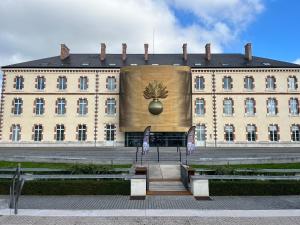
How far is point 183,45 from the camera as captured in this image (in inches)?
2138

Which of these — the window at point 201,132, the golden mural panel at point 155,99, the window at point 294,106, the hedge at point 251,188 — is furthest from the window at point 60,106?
the hedge at point 251,188

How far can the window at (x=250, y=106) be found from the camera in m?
50.7

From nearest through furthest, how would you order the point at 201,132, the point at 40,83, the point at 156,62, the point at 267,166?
the point at 267,166 < the point at 201,132 < the point at 40,83 < the point at 156,62

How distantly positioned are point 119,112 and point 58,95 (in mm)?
11181

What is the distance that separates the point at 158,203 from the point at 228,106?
38751mm

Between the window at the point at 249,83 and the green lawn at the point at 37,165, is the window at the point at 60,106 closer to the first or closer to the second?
the green lawn at the point at 37,165

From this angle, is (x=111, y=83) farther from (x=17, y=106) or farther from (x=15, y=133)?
(x=15, y=133)

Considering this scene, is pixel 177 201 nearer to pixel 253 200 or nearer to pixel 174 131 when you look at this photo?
pixel 253 200

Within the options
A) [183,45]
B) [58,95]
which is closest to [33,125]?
[58,95]

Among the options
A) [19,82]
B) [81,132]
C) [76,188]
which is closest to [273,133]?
[81,132]

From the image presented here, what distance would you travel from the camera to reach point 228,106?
5094 cm

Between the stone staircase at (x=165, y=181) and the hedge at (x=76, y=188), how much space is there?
70.2 inches

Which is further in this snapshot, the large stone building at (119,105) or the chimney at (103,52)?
the chimney at (103,52)

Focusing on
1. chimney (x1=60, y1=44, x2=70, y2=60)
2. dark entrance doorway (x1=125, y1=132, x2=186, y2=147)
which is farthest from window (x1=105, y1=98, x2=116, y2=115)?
chimney (x1=60, y1=44, x2=70, y2=60)
